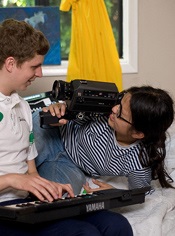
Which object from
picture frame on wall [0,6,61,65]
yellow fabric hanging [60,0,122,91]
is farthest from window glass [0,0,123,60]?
yellow fabric hanging [60,0,122,91]

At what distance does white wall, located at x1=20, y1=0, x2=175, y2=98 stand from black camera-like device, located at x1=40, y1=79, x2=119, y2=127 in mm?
1231

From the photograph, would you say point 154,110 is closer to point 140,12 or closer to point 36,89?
point 36,89

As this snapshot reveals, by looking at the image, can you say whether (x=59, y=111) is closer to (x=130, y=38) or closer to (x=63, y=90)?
(x=63, y=90)

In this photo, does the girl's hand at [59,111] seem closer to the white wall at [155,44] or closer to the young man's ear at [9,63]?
the young man's ear at [9,63]

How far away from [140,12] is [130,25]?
0.33 ft

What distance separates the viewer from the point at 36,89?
8.11 feet

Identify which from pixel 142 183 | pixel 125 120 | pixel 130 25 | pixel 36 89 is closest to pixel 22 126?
pixel 125 120

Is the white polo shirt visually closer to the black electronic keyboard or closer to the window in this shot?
the black electronic keyboard

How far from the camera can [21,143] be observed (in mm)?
1318

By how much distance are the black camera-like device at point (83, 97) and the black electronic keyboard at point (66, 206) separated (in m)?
0.32

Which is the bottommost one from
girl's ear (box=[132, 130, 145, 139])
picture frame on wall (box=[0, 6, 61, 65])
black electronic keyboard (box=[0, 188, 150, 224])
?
black electronic keyboard (box=[0, 188, 150, 224])

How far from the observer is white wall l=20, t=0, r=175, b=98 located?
264 cm

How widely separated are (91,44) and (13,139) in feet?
3.50

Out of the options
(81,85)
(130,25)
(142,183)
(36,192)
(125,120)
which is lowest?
(142,183)
